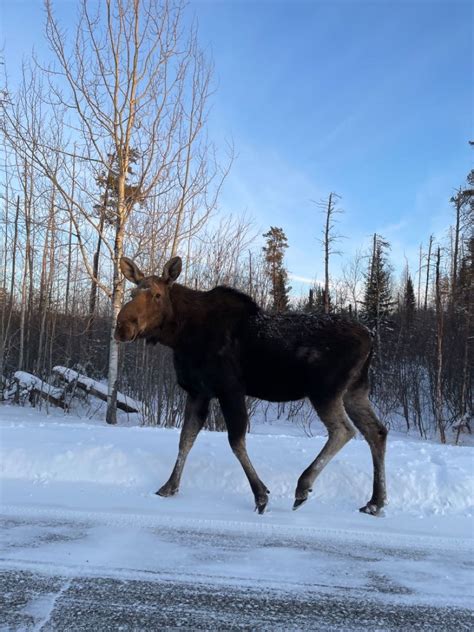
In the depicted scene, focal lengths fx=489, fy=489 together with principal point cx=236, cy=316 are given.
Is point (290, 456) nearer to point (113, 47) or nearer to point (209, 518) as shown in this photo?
point (209, 518)

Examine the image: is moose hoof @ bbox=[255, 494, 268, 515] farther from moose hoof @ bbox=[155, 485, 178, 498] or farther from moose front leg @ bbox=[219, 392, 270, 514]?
moose hoof @ bbox=[155, 485, 178, 498]

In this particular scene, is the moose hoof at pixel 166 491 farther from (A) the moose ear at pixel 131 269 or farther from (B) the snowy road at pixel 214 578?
(A) the moose ear at pixel 131 269

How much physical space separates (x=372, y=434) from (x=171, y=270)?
2.66m

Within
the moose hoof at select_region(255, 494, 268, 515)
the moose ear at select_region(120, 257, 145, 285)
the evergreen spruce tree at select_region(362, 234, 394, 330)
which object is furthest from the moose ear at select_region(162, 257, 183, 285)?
the evergreen spruce tree at select_region(362, 234, 394, 330)

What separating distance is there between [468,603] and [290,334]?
2.63 m

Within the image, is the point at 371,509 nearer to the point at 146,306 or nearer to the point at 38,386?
the point at 146,306

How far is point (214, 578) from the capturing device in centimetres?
290

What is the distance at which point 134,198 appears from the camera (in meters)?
12.9

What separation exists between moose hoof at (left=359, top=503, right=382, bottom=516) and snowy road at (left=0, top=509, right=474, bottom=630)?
60 centimetres

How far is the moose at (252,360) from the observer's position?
459 cm

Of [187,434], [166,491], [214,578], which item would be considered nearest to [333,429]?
[187,434]

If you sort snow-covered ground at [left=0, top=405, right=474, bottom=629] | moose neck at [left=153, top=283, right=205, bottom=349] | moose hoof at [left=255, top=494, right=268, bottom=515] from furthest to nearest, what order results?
moose neck at [left=153, top=283, right=205, bottom=349], moose hoof at [left=255, top=494, right=268, bottom=515], snow-covered ground at [left=0, top=405, right=474, bottom=629]

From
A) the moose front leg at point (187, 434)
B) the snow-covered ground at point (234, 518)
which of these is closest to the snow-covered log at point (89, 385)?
the snow-covered ground at point (234, 518)

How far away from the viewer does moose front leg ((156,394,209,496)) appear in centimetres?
477
